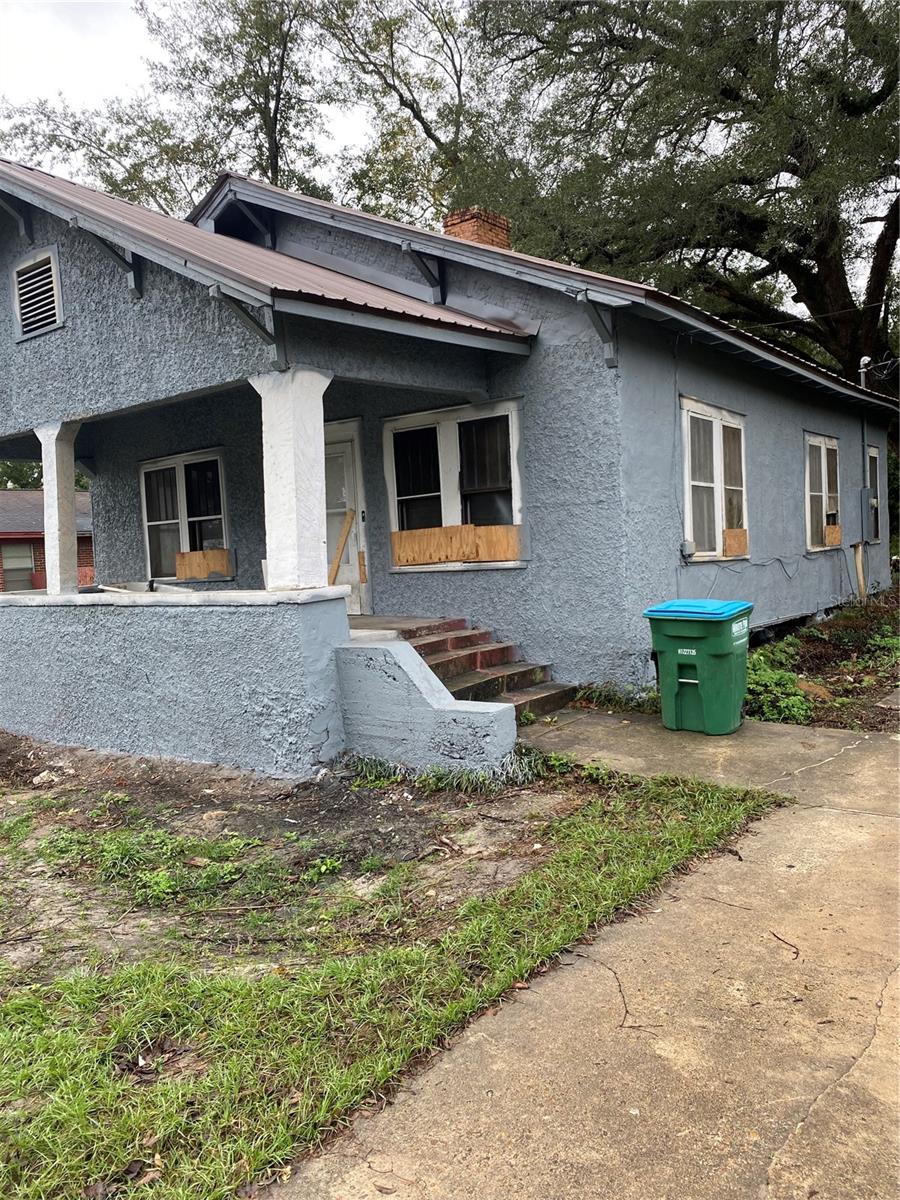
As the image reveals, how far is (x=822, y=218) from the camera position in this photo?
642 inches

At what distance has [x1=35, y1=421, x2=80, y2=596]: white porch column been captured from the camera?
857 cm

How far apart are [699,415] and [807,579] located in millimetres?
3944

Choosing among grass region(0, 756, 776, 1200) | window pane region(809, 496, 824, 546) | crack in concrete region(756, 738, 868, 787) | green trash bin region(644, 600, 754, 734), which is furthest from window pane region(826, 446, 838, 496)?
grass region(0, 756, 776, 1200)

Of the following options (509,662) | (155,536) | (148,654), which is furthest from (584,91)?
(148,654)

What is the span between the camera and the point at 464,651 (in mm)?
8070

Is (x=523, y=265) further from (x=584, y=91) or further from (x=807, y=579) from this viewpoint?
(x=584, y=91)

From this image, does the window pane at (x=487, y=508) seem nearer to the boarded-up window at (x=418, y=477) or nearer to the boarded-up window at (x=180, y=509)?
the boarded-up window at (x=418, y=477)

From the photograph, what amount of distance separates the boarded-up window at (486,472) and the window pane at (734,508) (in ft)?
9.32

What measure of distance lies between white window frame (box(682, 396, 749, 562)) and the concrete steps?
218 centimetres

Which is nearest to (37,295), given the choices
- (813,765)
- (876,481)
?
(813,765)

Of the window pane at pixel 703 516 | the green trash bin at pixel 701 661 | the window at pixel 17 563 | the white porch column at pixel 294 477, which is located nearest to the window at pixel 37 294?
the white porch column at pixel 294 477

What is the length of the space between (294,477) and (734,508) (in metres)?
5.64

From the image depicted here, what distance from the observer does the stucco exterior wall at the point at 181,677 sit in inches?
256

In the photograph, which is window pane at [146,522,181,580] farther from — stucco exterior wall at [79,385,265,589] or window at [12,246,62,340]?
window at [12,246,62,340]
